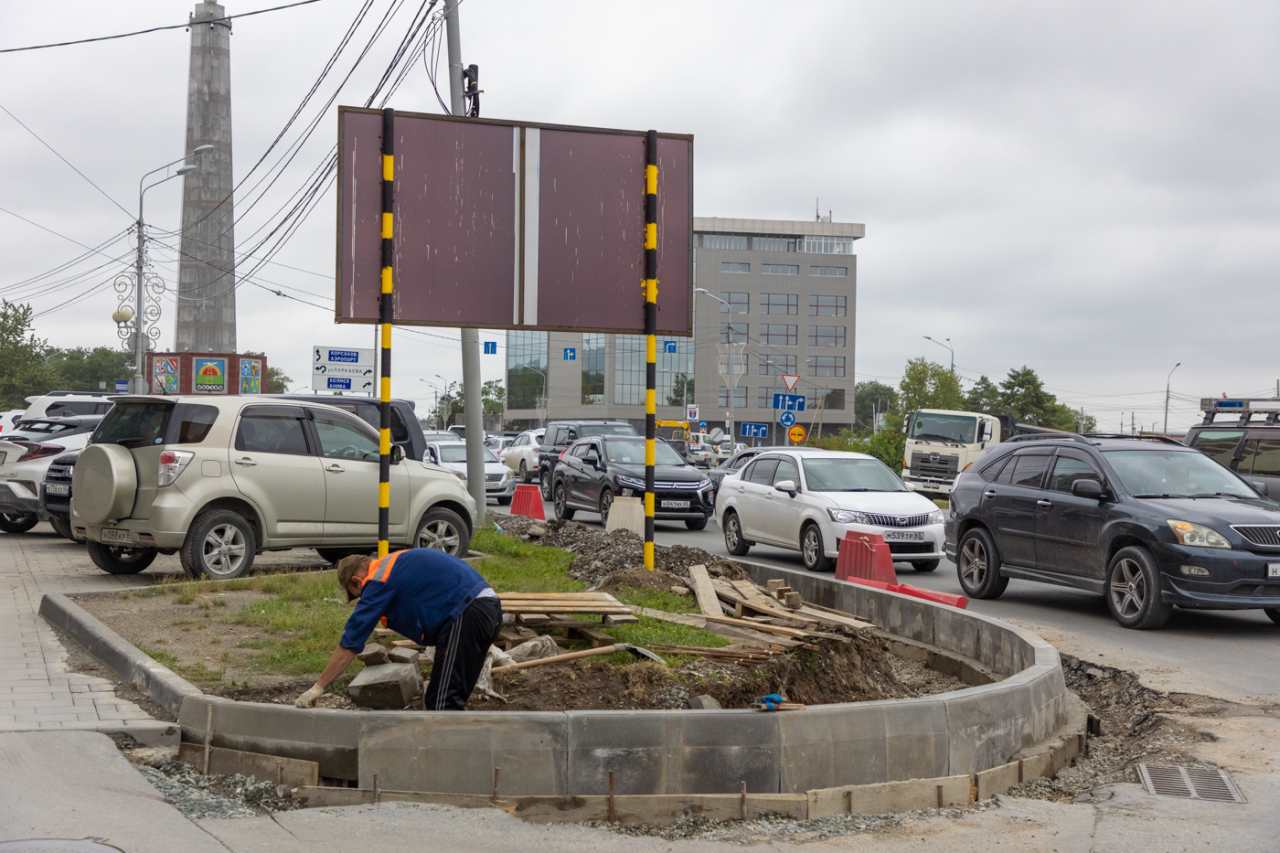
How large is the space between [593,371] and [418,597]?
109049 mm

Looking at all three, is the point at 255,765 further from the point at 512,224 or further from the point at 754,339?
the point at 754,339

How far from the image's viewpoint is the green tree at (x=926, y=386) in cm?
7675

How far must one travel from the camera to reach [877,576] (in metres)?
12.6

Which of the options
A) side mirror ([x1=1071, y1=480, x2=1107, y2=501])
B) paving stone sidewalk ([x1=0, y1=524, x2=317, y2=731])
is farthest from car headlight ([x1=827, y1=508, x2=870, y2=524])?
paving stone sidewalk ([x1=0, y1=524, x2=317, y2=731])

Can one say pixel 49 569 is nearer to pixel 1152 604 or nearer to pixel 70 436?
pixel 70 436

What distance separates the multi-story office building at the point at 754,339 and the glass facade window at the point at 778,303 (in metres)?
0.10

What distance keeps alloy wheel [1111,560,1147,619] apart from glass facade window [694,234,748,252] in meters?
102

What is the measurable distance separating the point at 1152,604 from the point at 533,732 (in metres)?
7.18

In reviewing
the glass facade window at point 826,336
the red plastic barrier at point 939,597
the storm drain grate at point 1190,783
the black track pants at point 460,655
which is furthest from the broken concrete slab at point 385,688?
the glass facade window at point 826,336

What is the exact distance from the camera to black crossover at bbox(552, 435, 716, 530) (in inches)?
848

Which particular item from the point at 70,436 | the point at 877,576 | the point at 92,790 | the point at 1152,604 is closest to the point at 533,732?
the point at 92,790

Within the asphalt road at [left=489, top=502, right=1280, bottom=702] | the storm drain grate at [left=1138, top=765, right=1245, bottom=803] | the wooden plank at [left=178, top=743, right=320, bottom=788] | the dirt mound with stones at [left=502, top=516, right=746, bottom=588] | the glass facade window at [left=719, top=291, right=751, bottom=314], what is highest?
the glass facade window at [left=719, top=291, right=751, bottom=314]

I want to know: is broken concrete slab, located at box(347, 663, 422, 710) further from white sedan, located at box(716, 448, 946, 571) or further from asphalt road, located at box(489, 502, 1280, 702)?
white sedan, located at box(716, 448, 946, 571)

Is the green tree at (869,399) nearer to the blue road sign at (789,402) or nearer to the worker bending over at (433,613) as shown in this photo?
the blue road sign at (789,402)
